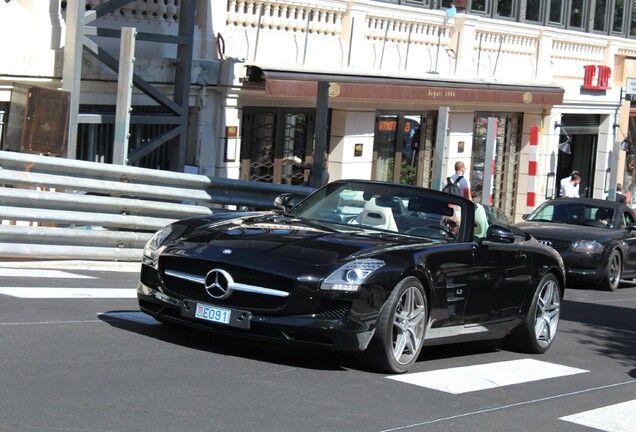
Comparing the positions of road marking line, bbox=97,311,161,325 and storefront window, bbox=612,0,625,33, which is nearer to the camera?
road marking line, bbox=97,311,161,325

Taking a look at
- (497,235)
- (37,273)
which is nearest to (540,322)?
(497,235)

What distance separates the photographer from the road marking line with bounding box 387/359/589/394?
794 centimetres

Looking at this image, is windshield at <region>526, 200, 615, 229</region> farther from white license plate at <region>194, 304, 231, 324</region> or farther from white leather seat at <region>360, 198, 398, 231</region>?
white license plate at <region>194, 304, 231, 324</region>

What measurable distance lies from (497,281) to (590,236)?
33.5 ft

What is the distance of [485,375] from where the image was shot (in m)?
8.61

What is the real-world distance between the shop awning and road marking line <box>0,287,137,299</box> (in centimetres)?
810

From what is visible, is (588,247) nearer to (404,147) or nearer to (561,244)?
(561,244)

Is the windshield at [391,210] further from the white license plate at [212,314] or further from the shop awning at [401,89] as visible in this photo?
the shop awning at [401,89]

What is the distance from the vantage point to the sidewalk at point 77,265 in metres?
11.9

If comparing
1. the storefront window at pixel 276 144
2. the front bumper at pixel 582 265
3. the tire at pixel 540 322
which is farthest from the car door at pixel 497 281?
the storefront window at pixel 276 144

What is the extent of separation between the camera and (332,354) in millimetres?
8625

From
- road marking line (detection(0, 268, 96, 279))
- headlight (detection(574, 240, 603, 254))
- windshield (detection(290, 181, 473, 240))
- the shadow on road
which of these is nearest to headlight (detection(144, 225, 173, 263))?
windshield (detection(290, 181, 473, 240))

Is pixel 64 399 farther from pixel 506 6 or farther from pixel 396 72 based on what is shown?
pixel 506 6

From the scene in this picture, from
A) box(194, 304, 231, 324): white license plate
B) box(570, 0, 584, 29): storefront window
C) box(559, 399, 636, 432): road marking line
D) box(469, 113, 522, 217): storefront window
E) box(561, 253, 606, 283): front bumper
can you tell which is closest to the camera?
box(559, 399, 636, 432): road marking line
